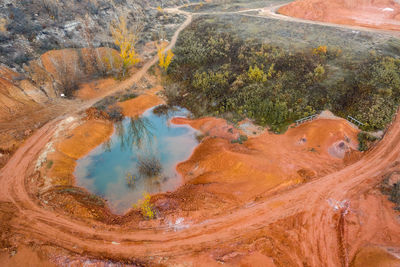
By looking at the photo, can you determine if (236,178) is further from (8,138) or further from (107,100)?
(8,138)

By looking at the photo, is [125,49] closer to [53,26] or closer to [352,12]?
[53,26]

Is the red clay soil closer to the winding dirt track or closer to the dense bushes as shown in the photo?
the winding dirt track

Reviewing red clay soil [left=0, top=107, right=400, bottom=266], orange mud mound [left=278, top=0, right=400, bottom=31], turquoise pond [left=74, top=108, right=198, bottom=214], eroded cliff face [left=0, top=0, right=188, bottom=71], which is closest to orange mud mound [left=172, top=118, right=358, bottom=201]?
red clay soil [left=0, top=107, right=400, bottom=266]

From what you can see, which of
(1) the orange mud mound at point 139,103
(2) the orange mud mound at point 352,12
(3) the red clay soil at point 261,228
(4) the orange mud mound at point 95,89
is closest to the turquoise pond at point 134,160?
(1) the orange mud mound at point 139,103

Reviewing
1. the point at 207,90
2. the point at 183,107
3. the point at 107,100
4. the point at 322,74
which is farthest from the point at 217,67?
the point at 107,100

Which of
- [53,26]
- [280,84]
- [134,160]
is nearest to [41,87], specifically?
[53,26]

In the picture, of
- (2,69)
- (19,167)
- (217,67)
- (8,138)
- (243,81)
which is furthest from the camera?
(217,67)
